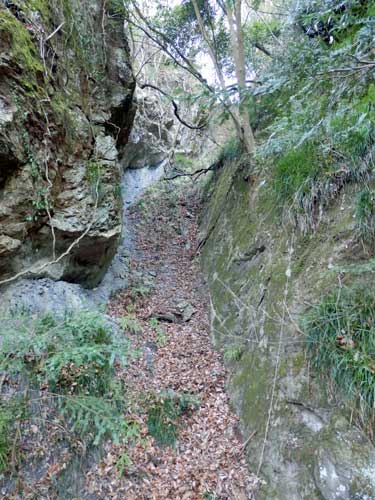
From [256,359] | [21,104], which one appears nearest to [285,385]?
[256,359]

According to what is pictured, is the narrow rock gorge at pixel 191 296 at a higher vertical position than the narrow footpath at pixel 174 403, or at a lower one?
higher

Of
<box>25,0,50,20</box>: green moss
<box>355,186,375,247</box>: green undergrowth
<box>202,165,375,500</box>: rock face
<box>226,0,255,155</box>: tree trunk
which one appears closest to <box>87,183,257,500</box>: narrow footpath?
<box>202,165,375,500</box>: rock face

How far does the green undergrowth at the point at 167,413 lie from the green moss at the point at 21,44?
4218mm

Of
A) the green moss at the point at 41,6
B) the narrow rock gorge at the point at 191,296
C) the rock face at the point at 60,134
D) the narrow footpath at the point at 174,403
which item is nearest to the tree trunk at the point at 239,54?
the narrow rock gorge at the point at 191,296

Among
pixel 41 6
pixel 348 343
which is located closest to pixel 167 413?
pixel 348 343

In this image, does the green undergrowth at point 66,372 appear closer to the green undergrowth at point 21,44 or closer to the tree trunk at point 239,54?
the green undergrowth at point 21,44

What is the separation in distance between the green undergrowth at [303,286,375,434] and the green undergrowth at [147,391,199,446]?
1.72m

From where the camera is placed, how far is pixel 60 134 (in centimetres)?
446

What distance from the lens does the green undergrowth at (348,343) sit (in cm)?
239

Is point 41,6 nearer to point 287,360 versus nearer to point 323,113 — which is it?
point 323,113

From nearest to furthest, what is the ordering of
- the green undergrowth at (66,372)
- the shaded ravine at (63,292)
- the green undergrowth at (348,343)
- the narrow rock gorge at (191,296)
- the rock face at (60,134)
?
the green undergrowth at (348,343) → the narrow rock gorge at (191,296) → the green undergrowth at (66,372) → the rock face at (60,134) → the shaded ravine at (63,292)

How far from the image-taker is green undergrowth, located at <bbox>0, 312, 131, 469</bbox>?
2.85 metres

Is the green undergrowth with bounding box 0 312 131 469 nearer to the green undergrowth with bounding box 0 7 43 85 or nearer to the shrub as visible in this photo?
the shrub

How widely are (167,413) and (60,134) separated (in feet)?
13.1
